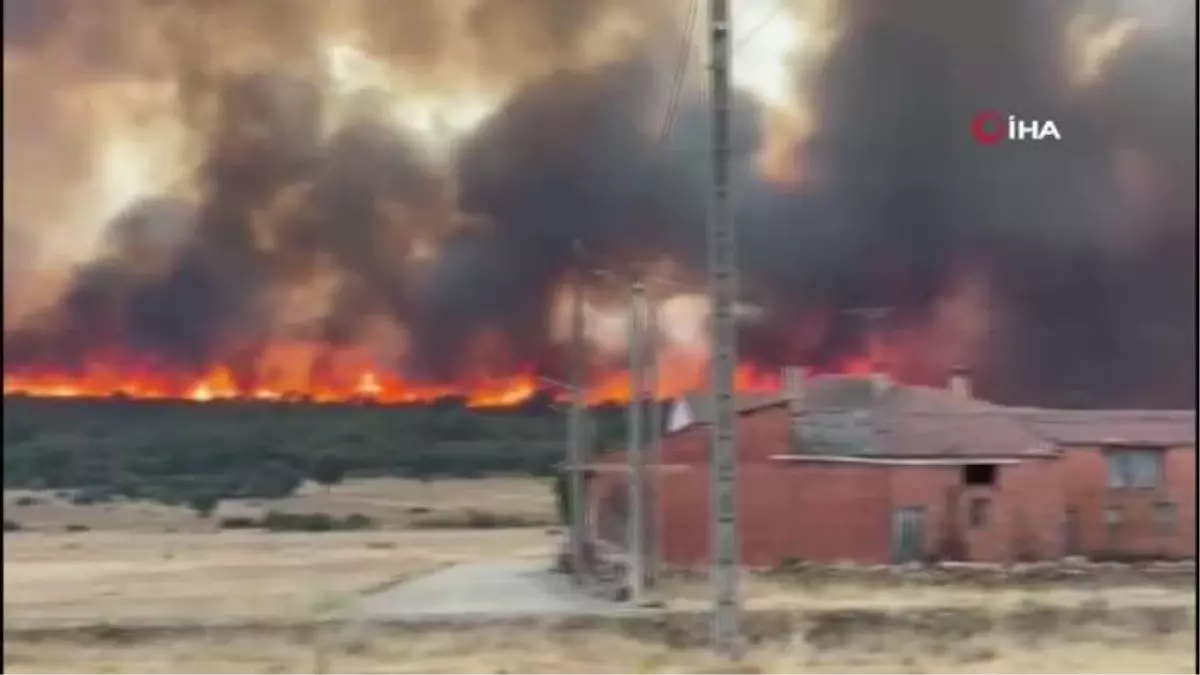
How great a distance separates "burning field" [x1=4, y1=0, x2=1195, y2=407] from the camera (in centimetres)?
852

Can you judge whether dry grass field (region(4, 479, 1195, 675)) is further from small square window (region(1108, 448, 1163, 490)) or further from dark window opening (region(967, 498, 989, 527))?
small square window (region(1108, 448, 1163, 490))

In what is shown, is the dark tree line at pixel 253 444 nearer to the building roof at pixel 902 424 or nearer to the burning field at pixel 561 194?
the burning field at pixel 561 194

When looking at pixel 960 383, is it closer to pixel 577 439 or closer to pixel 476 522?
pixel 577 439

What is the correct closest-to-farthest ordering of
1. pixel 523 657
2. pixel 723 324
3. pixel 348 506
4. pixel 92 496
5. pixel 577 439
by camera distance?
pixel 723 324 → pixel 523 657 → pixel 92 496 → pixel 348 506 → pixel 577 439

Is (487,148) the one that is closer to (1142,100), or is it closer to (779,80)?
(779,80)

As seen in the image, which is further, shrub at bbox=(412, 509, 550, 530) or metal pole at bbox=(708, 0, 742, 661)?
shrub at bbox=(412, 509, 550, 530)

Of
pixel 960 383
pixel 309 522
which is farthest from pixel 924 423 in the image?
pixel 309 522

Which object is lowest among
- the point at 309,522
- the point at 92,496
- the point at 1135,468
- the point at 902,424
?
the point at 309,522

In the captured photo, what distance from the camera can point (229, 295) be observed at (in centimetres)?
858

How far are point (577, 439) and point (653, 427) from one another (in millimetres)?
428

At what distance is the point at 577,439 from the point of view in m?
8.99

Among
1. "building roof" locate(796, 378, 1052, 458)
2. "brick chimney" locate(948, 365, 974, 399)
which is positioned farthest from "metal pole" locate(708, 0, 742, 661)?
"brick chimney" locate(948, 365, 974, 399)

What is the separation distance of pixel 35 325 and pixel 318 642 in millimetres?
2177

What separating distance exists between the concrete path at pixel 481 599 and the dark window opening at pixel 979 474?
2.01m
